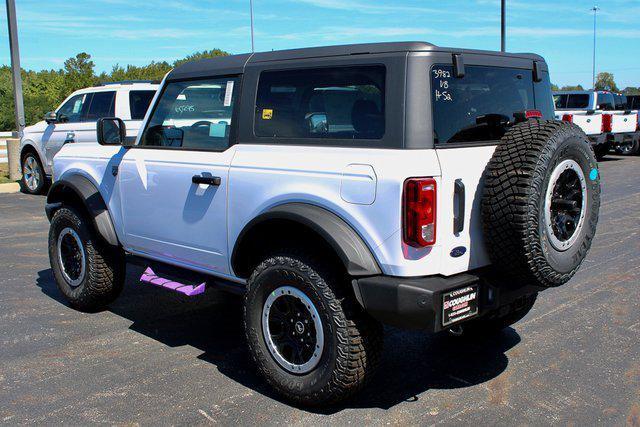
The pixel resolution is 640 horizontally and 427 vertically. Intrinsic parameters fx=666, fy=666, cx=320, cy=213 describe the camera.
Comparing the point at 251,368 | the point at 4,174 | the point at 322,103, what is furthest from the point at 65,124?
the point at 322,103

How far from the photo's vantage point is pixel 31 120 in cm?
3716

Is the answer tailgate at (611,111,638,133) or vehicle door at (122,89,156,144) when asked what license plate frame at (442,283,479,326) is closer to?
vehicle door at (122,89,156,144)

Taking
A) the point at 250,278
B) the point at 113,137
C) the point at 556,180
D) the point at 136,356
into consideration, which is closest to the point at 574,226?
the point at 556,180

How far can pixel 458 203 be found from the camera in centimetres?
345

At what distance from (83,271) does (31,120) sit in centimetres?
→ 3509

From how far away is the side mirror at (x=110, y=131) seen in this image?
5.20m

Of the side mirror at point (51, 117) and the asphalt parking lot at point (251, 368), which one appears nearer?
the asphalt parking lot at point (251, 368)

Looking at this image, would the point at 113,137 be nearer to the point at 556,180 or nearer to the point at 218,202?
the point at 218,202

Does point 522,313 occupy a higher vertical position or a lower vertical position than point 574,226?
lower

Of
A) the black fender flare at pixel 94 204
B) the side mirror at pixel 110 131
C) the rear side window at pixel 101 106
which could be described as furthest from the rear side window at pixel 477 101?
the rear side window at pixel 101 106

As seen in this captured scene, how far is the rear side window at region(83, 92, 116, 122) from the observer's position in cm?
1162

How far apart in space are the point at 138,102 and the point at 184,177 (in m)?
7.57

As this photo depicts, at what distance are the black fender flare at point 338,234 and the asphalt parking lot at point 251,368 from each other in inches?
34.9

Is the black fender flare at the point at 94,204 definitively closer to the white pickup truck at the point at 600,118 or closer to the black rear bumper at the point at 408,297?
the black rear bumper at the point at 408,297
